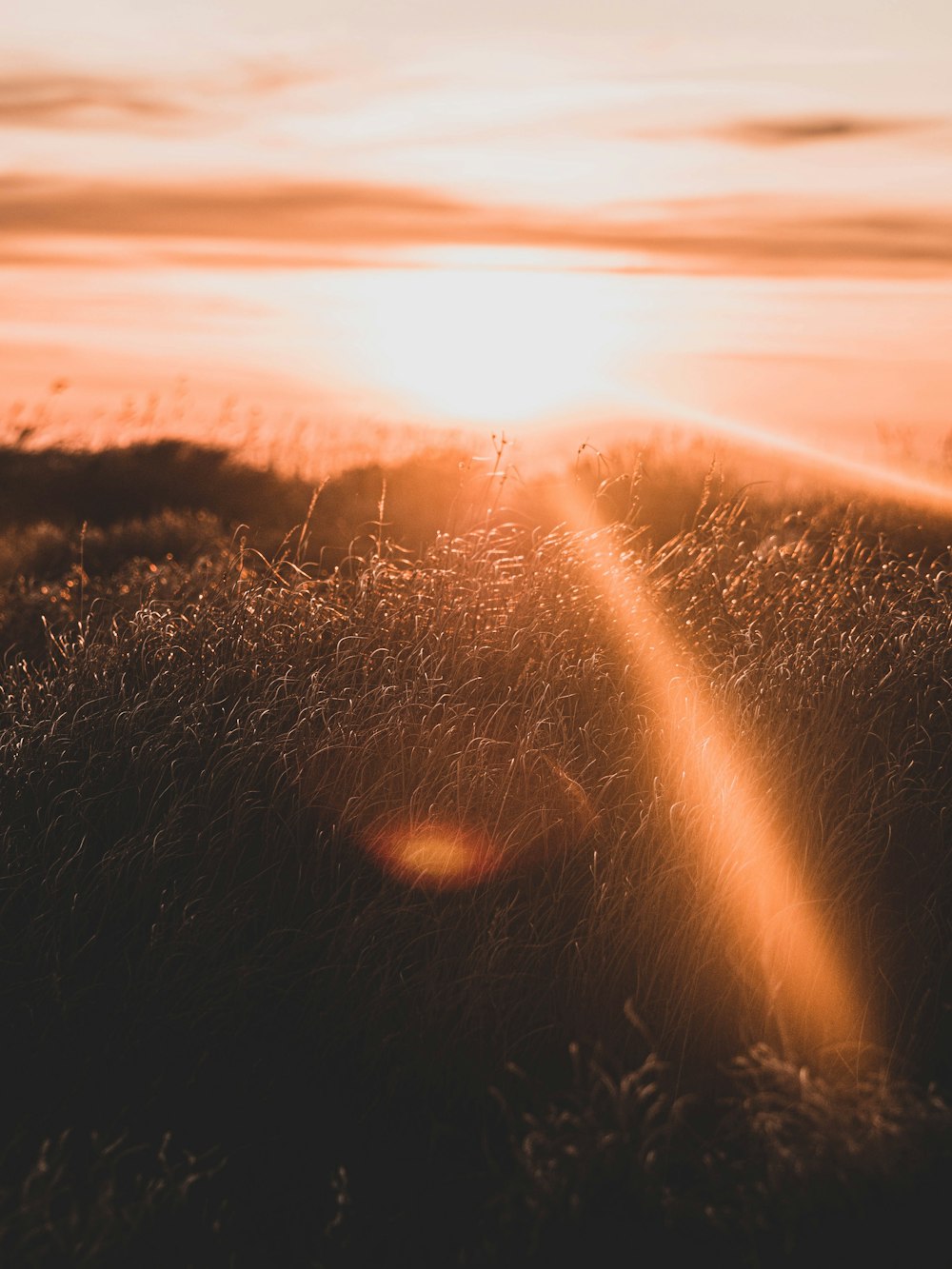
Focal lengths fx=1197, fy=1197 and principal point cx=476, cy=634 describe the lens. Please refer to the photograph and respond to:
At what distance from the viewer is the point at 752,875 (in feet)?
13.2

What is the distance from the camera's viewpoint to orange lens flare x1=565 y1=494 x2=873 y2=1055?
3.73 metres

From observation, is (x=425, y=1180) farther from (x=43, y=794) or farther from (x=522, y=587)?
(x=522, y=587)

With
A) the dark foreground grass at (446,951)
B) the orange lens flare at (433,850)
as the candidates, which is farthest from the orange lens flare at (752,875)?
the orange lens flare at (433,850)

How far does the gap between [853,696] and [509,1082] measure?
2158mm

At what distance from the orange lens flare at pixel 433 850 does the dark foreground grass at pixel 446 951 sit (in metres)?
0.03

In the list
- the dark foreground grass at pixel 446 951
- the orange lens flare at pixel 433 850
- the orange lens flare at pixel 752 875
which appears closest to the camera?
the dark foreground grass at pixel 446 951

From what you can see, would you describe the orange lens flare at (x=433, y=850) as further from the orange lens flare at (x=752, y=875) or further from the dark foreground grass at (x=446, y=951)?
the orange lens flare at (x=752, y=875)

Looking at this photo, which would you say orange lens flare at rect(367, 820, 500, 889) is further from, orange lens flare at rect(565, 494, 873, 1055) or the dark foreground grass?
orange lens flare at rect(565, 494, 873, 1055)

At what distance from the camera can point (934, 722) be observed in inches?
189

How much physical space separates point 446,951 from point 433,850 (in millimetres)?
460

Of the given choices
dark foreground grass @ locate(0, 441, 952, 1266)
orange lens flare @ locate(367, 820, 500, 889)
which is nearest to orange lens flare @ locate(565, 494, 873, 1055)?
dark foreground grass @ locate(0, 441, 952, 1266)

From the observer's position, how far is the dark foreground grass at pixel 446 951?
2.88 m

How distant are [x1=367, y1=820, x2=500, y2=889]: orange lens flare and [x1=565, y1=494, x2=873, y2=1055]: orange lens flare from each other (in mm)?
720

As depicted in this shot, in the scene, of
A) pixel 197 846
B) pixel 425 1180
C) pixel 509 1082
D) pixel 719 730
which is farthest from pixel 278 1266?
pixel 719 730
